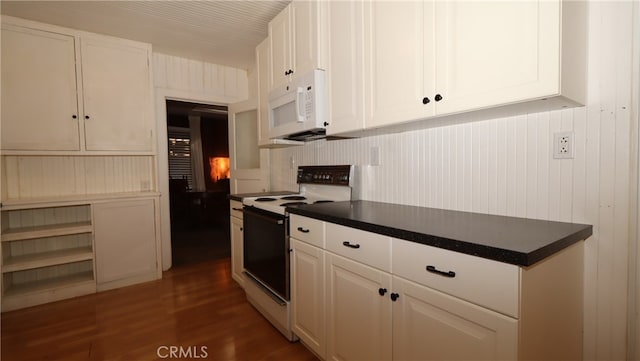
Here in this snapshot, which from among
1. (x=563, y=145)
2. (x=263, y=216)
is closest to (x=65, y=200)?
(x=263, y=216)

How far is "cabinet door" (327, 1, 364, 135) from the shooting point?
5.77 feet

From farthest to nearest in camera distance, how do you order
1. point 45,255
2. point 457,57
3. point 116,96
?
point 116,96 → point 45,255 → point 457,57

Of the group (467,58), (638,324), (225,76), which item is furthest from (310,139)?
(638,324)

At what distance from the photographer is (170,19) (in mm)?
2662

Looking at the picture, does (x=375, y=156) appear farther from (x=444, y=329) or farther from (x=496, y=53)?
(x=444, y=329)

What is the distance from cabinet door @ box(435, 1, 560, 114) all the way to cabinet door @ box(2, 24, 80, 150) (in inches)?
124

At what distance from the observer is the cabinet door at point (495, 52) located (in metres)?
1.05

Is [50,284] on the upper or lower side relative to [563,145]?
lower

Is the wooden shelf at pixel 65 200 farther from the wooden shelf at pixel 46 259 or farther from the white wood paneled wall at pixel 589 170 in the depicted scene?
the white wood paneled wall at pixel 589 170

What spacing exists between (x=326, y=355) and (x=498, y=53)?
1.63 m

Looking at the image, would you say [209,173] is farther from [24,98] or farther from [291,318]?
[291,318]

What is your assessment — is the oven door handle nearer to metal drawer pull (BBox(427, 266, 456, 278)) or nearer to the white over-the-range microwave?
the white over-the-range microwave

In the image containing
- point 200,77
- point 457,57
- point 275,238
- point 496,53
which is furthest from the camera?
point 200,77

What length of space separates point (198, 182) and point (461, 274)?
8109 millimetres
